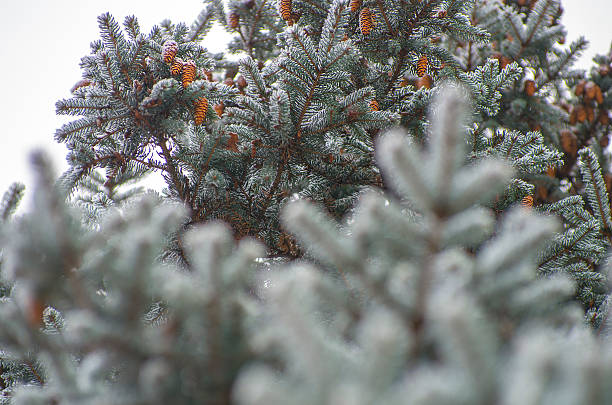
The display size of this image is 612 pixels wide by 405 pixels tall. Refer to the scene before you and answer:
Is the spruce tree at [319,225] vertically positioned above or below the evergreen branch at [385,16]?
below

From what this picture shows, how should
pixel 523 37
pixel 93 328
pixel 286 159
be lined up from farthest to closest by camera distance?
pixel 523 37, pixel 286 159, pixel 93 328

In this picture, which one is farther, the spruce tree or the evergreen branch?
the evergreen branch

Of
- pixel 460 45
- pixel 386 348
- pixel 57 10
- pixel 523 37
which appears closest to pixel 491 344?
pixel 386 348

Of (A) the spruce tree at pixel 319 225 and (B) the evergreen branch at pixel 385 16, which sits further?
(B) the evergreen branch at pixel 385 16

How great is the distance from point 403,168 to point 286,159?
1.42 metres

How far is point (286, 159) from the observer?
2150mm

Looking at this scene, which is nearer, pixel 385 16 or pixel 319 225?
pixel 319 225

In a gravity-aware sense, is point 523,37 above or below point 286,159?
above

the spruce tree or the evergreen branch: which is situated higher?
the evergreen branch

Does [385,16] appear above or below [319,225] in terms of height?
above

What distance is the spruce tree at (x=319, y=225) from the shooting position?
703 millimetres

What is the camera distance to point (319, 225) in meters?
0.81

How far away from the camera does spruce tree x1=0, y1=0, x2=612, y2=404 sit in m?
0.70

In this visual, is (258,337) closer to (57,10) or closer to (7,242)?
(7,242)
